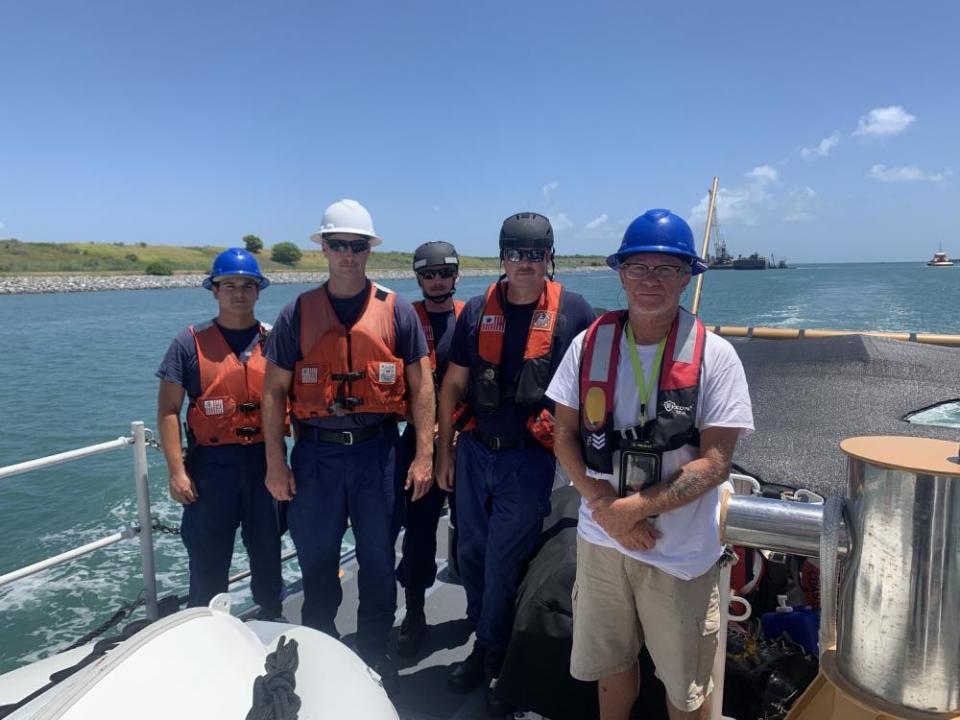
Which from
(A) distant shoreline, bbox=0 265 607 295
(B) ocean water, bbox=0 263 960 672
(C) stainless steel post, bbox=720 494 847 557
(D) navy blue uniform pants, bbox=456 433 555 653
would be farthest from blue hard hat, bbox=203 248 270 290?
(A) distant shoreline, bbox=0 265 607 295

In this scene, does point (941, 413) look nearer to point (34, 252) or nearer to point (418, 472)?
point (418, 472)

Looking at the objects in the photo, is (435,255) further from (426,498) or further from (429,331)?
(426,498)

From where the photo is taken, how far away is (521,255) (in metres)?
2.35

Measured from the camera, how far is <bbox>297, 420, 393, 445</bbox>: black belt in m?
2.43

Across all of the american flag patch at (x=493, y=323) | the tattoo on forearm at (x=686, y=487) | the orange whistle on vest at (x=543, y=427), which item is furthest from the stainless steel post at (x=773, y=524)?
the american flag patch at (x=493, y=323)

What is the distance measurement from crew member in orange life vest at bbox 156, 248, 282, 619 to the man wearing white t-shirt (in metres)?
1.49

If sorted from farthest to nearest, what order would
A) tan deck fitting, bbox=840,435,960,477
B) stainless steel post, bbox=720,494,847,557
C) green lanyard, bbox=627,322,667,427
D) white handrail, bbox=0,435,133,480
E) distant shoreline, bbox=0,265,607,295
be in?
1. distant shoreline, bbox=0,265,607,295
2. white handrail, bbox=0,435,133,480
3. green lanyard, bbox=627,322,667,427
4. stainless steel post, bbox=720,494,847,557
5. tan deck fitting, bbox=840,435,960,477

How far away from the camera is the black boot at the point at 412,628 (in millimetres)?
2719

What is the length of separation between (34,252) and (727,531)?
8286 cm

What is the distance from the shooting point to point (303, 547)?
2.48 m

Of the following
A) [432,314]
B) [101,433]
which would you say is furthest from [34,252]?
[432,314]

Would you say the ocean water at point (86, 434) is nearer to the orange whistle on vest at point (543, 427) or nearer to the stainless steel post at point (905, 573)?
the orange whistle on vest at point (543, 427)

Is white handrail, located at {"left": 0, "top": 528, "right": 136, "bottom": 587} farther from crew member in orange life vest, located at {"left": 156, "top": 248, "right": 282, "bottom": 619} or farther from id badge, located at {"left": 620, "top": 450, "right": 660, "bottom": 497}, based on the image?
id badge, located at {"left": 620, "top": 450, "right": 660, "bottom": 497}

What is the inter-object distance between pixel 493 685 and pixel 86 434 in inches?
400
